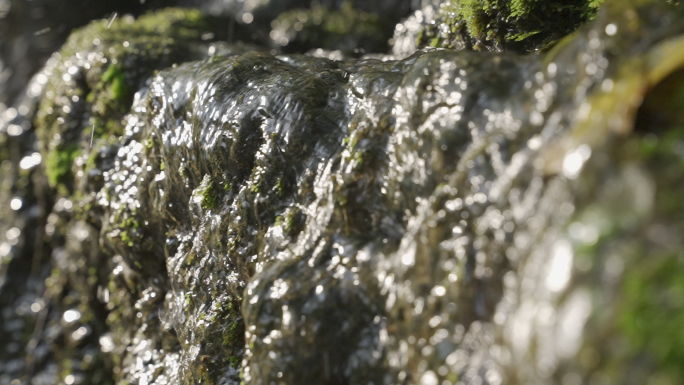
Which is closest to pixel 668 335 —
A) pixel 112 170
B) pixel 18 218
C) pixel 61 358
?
pixel 112 170

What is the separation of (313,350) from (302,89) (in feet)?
4.70

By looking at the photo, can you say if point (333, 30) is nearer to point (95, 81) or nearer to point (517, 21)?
point (95, 81)

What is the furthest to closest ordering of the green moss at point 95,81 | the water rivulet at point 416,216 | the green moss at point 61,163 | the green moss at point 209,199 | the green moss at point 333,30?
the green moss at point 333,30 → the green moss at point 61,163 → the green moss at point 95,81 → the green moss at point 209,199 → the water rivulet at point 416,216

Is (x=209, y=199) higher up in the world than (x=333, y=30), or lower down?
higher up

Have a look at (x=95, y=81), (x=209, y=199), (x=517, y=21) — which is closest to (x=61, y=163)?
(x=95, y=81)

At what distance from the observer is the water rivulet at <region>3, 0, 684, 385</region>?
5.13ft

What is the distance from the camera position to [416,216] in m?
2.40

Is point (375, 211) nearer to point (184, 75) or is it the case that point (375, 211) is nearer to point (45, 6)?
point (184, 75)

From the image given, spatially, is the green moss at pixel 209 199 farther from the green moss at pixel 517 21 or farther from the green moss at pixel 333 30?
the green moss at pixel 333 30

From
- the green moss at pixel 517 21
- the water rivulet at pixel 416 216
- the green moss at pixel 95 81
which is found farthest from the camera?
the green moss at pixel 95 81

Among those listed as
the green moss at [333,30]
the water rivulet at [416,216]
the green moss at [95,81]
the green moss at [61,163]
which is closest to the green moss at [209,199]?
the water rivulet at [416,216]

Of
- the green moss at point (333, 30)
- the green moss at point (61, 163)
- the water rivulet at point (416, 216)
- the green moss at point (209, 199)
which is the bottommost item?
the green moss at point (61, 163)

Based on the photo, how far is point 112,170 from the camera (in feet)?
15.2

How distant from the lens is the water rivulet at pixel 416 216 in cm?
156
